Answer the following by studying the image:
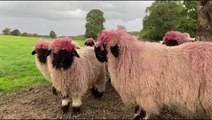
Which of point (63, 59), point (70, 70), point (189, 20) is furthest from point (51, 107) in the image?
point (189, 20)

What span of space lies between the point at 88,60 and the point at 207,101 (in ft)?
12.0

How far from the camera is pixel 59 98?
11.4 meters

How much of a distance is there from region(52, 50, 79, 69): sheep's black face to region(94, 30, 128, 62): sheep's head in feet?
3.10

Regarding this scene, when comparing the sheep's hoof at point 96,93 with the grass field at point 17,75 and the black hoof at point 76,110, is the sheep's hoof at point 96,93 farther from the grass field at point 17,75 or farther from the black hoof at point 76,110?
the grass field at point 17,75

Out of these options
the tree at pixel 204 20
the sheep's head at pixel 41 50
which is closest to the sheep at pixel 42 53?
the sheep's head at pixel 41 50

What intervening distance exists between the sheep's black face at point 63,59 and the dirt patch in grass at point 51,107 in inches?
47.8

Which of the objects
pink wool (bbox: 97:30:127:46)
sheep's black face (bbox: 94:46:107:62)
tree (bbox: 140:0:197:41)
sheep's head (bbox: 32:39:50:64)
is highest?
pink wool (bbox: 97:30:127:46)

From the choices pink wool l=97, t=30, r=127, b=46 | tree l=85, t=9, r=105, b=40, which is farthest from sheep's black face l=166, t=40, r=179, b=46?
tree l=85, t=9, r=105, b=40

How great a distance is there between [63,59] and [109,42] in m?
1.38

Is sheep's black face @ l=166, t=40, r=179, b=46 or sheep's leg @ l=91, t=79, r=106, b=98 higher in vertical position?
sheep's black face @ l=166, t=40, r=179, b=46

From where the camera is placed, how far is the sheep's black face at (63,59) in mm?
9414

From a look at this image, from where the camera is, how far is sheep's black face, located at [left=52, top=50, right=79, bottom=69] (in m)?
9.41

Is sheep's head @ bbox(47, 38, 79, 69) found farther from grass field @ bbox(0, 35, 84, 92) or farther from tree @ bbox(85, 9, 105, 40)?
tree @ bbox(85, 9, 105, 40)

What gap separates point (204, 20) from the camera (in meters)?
12.0
